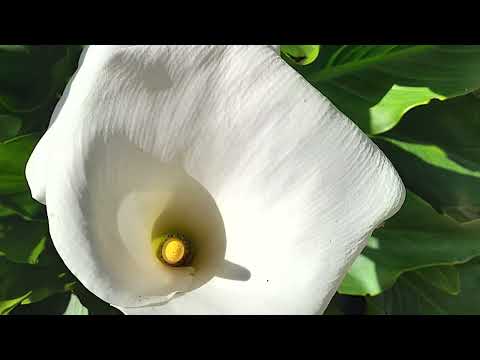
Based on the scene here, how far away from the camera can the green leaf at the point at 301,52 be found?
32.2 inches

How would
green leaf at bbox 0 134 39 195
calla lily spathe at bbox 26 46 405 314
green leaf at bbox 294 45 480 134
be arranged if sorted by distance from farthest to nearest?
1. green leaf at bbox 294 45 480 134
2. green leaf at bbox 0 134 39 195
3. calla lily spathe at bbox 26 46 405 314

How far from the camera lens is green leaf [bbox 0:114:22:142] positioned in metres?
0.80

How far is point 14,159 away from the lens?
75 centimetres

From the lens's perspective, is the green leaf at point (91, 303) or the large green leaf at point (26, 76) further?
the green leaf at point (91, 303)

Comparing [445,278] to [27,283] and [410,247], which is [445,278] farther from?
[27,283]

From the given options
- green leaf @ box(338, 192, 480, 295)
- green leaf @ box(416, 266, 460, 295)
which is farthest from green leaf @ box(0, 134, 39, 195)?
green leaf @ box(416, 266, 460, 295)

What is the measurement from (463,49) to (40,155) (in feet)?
2.07

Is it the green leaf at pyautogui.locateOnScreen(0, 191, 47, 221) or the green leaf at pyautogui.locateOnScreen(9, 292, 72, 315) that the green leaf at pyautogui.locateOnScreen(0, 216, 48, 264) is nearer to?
the green leaf at pyautogui.locateOnScreen(0, 191, 47, 221)

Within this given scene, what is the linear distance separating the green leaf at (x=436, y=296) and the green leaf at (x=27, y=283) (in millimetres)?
567

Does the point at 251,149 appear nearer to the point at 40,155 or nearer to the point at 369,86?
the point at 40,155

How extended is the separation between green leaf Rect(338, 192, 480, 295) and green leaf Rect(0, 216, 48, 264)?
1.51 ft

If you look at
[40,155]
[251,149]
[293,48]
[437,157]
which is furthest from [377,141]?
[40,155]

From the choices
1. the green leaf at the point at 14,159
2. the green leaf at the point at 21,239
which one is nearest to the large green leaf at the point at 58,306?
the green leaf at the point at 21,239

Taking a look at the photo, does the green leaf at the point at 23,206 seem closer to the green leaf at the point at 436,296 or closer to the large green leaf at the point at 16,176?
the large green leaf at the point at 16,176
